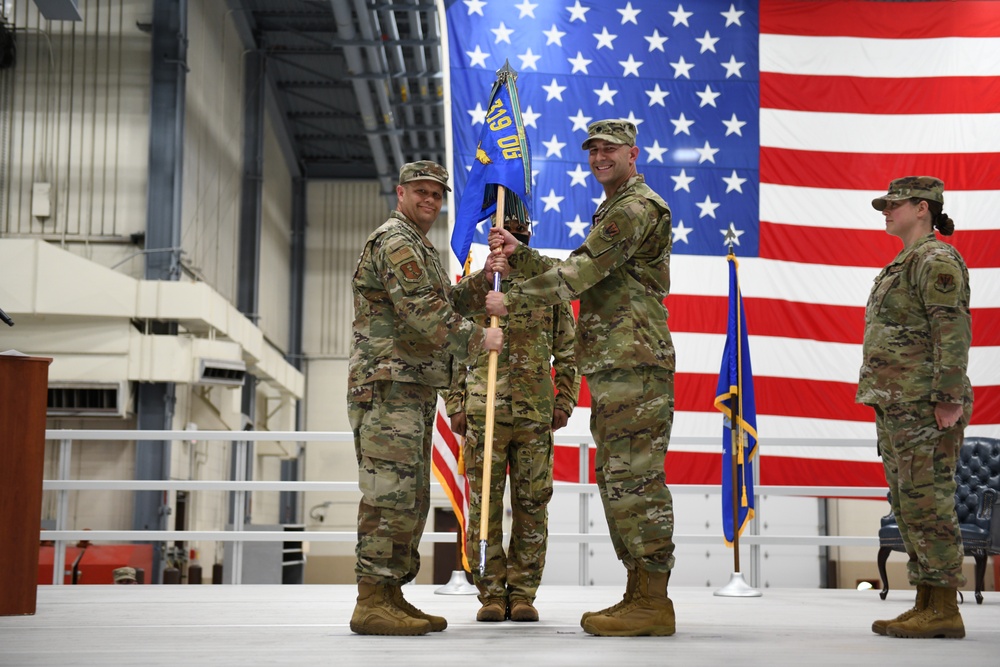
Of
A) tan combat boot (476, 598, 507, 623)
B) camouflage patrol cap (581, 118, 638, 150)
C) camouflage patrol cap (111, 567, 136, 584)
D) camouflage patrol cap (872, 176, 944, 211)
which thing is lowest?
camouflage patrol cap (111, 567, 136, 584)

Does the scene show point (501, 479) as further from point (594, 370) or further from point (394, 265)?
point (394, 265)

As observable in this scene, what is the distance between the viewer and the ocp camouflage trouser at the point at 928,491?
3.76 metres

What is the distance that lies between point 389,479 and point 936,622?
6.50 feet

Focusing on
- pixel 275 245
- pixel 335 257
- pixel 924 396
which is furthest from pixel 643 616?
pixel 335 257

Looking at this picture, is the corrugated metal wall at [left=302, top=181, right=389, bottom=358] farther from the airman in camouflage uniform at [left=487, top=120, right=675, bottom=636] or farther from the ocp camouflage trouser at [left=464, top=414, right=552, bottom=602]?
the airman in camouflage uniform at [left=487, top=120, right=675, bottom=636]

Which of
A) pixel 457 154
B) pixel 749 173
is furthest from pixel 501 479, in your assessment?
pixel 749 173

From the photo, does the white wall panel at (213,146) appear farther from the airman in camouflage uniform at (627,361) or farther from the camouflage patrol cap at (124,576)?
the airman in camouflage uniform at (627,361)

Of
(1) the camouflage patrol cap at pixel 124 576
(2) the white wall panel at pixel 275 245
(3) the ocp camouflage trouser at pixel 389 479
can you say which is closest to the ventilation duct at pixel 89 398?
(1) the camouflage patrol cap at pixel 124 576

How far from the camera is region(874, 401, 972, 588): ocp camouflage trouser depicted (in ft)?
12.3

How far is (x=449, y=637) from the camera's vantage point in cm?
358

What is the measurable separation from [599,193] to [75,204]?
8.42m

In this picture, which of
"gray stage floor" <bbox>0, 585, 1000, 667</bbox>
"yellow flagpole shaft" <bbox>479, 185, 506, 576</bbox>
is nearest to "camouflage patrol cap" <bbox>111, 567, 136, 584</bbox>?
"gray stage floor" <bbox>0, 585, 1000, 667</bbox>

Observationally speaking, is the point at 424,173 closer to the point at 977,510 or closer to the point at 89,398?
the point at 977,510

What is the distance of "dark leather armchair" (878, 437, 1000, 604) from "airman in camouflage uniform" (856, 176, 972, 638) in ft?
6.52
